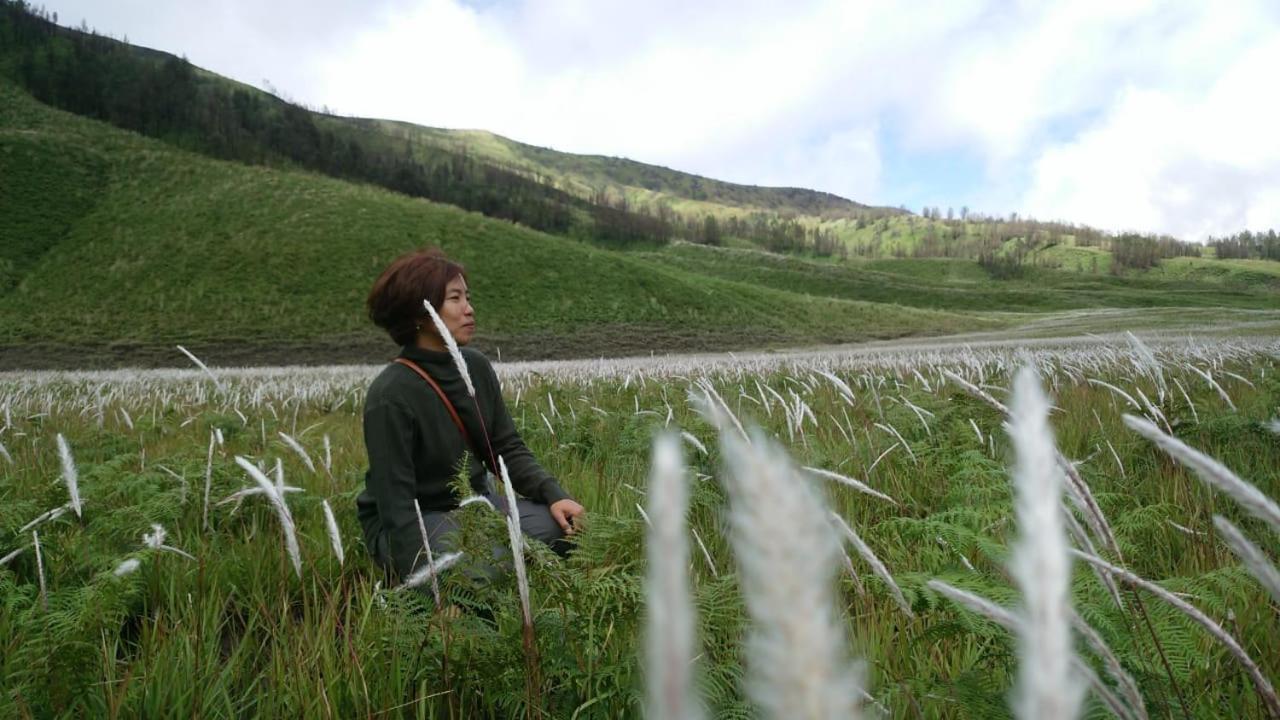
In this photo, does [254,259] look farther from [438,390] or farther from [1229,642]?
[1229,642]

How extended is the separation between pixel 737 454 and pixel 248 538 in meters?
3.96

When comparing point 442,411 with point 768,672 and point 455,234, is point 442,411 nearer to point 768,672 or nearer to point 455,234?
point 768,672

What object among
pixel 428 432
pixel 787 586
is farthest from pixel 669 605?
pixel 428 432

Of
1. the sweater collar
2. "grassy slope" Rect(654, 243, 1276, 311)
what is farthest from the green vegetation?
the sweater collar

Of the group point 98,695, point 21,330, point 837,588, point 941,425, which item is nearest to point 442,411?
point 98,695

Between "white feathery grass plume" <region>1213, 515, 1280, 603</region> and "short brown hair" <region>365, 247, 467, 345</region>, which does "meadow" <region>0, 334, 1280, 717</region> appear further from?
"short brown hair" <region>365, 247, 467, 345</region>

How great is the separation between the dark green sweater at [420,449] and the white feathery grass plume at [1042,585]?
10.4 ft

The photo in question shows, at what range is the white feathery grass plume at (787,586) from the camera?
0.23 m

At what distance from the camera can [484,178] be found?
14038 centimetres

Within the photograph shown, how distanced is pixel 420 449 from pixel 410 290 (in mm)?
974

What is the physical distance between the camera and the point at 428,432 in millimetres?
3902

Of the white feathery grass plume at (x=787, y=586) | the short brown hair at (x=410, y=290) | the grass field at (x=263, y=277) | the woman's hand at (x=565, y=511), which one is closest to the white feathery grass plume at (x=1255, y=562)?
the white feathery grass plume at (x=787, y=586)

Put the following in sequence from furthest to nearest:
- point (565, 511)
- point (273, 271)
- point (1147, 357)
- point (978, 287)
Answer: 1. point (978, 287)
2. point (273, 271)
3. point (565, 511)
4. point (1147, 357)

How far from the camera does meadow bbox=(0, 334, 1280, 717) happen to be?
163 cm
